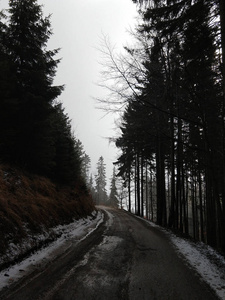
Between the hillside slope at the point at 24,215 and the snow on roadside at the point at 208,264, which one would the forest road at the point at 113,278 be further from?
the hillside slope at the point at 24,215

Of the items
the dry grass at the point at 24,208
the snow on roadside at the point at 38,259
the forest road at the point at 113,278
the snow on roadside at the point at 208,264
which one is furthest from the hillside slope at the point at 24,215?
the snow on roadside at the point at 208,264

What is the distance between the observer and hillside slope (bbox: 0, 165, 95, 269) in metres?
5.22

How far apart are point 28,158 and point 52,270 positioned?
806cm

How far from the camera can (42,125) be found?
1098 centimetres

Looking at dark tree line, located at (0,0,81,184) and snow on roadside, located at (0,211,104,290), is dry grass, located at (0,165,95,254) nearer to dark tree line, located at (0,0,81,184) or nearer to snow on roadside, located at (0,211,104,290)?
snow on roadside, located at (0,211,104,290)

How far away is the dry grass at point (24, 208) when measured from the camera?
5.63 m

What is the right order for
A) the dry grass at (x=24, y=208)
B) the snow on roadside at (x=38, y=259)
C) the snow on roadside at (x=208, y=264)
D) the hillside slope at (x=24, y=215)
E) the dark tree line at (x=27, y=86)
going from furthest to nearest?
the dark tree line at (x=27, y=86) → the dry grass at (x=24, y=208) → the hillside slope at (x=24, y=215) → the snow on roadside at (x=208, y=264) → the snow on roadside at (x=38, y=259)

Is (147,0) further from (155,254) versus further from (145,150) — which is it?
(145,150)

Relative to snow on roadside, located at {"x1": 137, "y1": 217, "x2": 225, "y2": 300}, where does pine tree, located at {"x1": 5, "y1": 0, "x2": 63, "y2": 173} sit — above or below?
above

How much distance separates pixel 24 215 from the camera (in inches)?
265

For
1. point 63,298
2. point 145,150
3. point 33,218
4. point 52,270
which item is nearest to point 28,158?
point 33,218

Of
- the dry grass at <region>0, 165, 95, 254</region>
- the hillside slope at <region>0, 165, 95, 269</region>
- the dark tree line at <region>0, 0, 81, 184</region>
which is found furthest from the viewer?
the dark tree line at <region>0, 0, 81, 184</region>

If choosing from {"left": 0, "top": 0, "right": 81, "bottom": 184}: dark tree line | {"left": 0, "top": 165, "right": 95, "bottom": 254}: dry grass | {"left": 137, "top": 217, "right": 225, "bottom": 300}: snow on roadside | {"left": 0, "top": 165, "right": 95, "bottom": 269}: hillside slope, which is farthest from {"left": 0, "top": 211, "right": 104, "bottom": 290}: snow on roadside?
{"left": 0, "top": 0, "right": 81, "bottom": 184}: dark tree line

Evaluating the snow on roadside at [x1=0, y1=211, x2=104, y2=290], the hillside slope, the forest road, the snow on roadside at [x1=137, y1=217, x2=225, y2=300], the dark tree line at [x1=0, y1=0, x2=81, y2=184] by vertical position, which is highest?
the dark tree line at [x1=0, y1=0, x2=81, y2=184]
